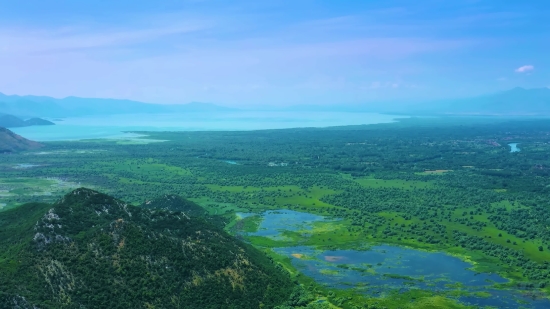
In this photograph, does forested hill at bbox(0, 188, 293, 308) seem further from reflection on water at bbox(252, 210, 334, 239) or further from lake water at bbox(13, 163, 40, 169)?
lake water at bbox(13, 163, 40, 169)

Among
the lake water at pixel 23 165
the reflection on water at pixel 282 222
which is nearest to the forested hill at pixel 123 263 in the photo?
the reflection on water at pixel 282 222

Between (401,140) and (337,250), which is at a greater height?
(401,140)

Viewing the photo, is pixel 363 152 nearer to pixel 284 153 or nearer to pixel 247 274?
pixel 284 153

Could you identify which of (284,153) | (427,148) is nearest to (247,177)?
(284,153)

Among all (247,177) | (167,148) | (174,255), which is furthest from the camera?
(167,148)

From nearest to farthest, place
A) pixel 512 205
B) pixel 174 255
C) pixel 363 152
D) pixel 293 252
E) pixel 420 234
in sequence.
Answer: pixel 174 255 → pixel 293 252 → pixel 420 234 → pixel 512 205 → pixel 363 152

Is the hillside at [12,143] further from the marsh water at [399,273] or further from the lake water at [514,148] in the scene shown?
the lake water at [514,148]

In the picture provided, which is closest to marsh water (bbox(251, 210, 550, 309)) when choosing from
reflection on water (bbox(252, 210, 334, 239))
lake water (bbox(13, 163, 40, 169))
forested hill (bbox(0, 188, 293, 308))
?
forested hill (bbox(0, 188, 293, 308))
